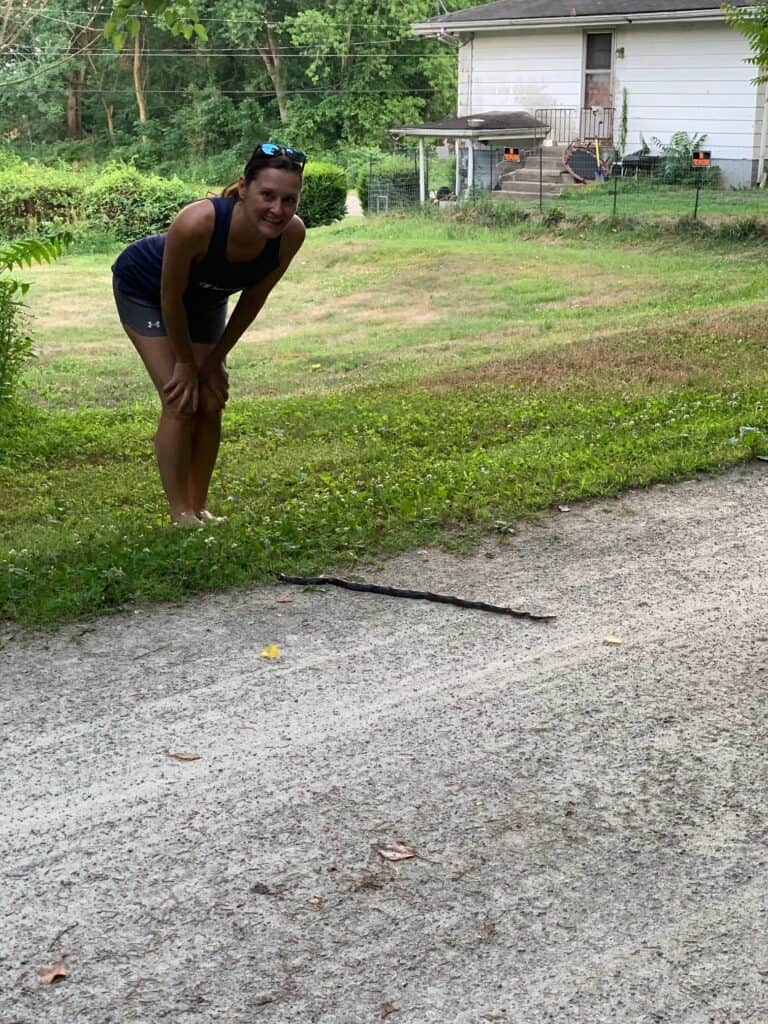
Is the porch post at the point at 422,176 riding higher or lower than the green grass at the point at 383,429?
higher

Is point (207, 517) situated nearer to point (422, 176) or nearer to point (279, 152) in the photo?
point (279, 152)

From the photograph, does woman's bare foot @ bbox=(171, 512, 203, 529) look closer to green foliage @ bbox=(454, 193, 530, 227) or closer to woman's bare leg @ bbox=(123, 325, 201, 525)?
woman's bare leg @ bbox=(123, 325, 201, 525)

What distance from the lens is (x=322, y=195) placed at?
101 ft

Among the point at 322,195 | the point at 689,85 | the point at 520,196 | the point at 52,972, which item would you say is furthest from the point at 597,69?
the point at 52,972

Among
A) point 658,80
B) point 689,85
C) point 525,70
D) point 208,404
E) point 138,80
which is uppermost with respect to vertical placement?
point 138,80

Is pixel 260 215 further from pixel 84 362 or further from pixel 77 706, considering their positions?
pixel 84 362

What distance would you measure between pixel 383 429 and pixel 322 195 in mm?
23699

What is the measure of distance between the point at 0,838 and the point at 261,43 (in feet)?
163

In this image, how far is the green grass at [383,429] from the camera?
209 inches

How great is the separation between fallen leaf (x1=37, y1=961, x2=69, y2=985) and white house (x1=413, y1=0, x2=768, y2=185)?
87.1 ft

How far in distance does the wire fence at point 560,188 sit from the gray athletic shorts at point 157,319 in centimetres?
1749

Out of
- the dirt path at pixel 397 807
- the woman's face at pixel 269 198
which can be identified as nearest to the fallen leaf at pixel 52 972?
the dirt path at pixel 397 807

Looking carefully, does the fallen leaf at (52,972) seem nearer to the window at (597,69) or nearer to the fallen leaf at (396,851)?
the fallen leaf at (396,851)

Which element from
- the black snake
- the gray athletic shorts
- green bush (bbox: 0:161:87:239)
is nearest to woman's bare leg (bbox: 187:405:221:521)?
the gray athletic shorts
